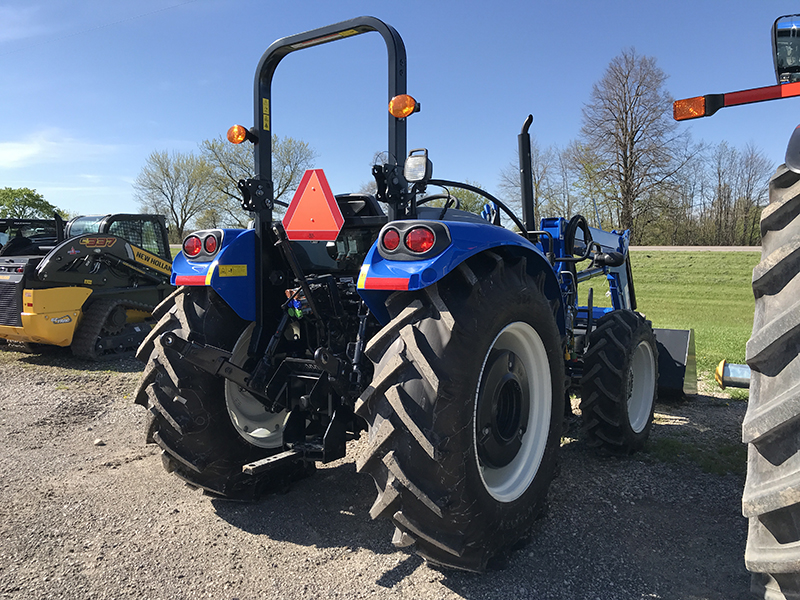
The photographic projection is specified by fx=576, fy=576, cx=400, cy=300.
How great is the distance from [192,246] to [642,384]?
3.48m

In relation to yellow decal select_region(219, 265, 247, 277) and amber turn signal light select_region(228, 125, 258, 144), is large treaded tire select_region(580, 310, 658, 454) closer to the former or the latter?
yellow decal select_region(219, 265, 247, 277)

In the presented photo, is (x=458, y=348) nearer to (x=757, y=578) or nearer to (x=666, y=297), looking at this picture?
(x=757, y=578)

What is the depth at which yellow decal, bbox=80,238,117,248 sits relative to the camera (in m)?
8.80

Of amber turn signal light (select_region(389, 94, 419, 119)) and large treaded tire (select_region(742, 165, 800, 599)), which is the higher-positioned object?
amber turn signal light (select_region(389, 94, 419, 119))

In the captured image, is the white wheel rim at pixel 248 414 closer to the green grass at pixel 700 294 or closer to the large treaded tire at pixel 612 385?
the large treaded tire at pixel 612 385

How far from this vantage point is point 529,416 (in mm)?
3008

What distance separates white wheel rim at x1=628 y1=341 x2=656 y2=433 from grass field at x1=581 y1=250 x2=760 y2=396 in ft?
13.4

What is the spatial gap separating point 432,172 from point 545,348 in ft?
3.59

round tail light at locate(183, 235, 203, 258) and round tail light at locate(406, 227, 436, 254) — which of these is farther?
round tail light at locate(183, 235, 203, 258)

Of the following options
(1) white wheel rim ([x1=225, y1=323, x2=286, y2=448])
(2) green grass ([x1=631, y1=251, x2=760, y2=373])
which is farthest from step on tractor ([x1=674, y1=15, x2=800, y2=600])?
(2) green grass ([x1=631, y1=251, x2=760, y2=373])

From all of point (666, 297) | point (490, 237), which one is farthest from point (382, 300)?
point (666, 297)

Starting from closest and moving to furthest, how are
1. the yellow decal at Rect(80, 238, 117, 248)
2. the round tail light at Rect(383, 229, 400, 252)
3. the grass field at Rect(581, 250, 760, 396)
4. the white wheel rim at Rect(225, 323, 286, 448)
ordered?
the round tail light at Rect(383, 229, 400, 252), the white wheel rim at Rect(225, 323, 286, 448), the yellow decal at Rect(80, 238, 117, 248), the grass field at Rect(581, 250, 760, 396)

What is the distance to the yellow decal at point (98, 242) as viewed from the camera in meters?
8.80

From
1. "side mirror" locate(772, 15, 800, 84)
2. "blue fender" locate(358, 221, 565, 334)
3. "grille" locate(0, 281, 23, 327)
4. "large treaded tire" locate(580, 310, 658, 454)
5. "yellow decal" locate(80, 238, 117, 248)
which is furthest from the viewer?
"yellow decal" locate(80, 238, 117, 248)
